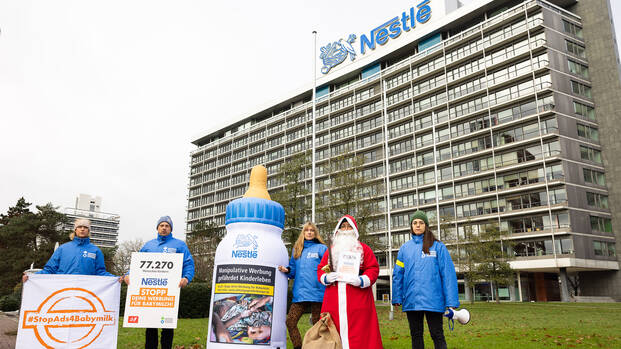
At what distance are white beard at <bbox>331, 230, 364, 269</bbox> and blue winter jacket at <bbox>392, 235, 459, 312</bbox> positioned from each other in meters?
0.86

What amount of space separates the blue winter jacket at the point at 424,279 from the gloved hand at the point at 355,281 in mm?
950

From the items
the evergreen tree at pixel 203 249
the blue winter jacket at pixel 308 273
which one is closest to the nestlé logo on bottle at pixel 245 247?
the blue winter jacket at pixel 308 273

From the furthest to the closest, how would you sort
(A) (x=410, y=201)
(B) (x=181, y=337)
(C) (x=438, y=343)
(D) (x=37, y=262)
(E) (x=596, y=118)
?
(A) (x=410, y=201) < (E) (x=596, y=118) < (D) (x=37, y=262) < (B) (x=181, y=337) < (C) (x=438, y=343)

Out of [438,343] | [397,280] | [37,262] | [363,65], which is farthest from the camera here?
[363,65]

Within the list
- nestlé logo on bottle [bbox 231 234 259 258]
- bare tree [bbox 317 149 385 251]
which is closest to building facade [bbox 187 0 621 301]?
bare tree [bbox 317 149 385 251]

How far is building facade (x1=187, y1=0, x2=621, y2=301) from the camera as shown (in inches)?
1913

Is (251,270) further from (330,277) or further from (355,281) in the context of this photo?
(355,281)

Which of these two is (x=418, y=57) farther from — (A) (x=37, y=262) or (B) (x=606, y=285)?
(A) (x=37, y=262)

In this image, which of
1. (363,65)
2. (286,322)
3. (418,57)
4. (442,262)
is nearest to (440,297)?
(442,262)

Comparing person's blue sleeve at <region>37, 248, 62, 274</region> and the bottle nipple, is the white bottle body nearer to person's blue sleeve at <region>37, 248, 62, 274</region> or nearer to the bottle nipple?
the bottle nipple

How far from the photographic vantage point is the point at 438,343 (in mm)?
6445

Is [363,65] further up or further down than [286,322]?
further up

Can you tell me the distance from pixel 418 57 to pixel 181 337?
60012 millimetres

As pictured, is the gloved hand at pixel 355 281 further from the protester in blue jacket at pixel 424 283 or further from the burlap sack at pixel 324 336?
the protester in blue jacket at pixel 424 283
